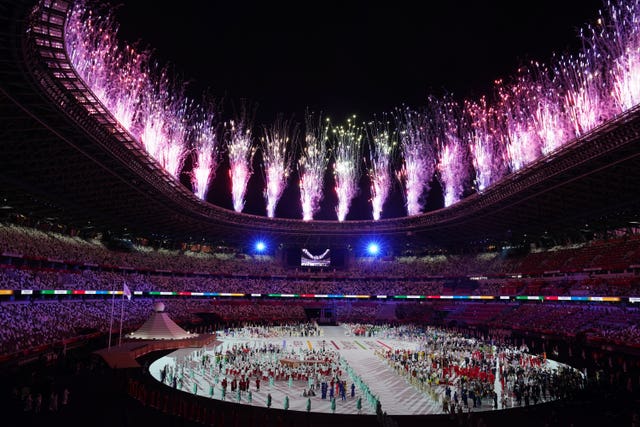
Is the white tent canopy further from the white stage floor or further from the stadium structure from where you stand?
the stadium structure

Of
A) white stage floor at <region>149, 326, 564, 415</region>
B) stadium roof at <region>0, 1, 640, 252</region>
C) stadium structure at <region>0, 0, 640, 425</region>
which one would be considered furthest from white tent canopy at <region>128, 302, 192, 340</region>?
stadium roof at <region>0, 1, 640, 252</region>

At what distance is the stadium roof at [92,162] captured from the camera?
65.4 feet

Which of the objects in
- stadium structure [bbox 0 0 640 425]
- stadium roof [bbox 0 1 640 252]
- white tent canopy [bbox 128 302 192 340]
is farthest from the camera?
white tent canopy [bbox 128 302 192 340]

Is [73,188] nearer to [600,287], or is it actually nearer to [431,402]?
[431,402]

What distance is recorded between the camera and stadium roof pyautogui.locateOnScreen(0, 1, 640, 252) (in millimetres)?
19938

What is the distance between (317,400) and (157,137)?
81.4 ft

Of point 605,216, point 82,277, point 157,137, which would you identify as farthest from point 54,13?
point 605,216

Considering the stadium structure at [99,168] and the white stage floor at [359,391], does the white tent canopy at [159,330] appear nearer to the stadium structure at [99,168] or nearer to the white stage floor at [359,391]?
the white stage floor at [359,391]

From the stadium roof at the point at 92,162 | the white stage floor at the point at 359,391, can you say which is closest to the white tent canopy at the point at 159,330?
the white stage floor at the point at 359,391

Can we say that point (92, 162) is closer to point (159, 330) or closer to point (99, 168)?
point (99, 168)

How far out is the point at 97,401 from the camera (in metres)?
19.8

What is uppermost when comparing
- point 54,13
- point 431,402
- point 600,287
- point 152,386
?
point 54,13

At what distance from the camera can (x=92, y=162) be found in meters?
32.1

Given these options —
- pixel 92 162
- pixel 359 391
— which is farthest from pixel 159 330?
pixel 359 391
